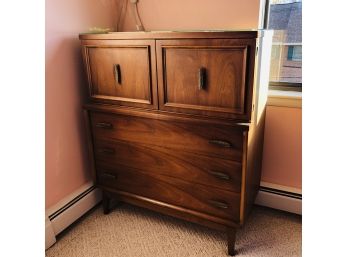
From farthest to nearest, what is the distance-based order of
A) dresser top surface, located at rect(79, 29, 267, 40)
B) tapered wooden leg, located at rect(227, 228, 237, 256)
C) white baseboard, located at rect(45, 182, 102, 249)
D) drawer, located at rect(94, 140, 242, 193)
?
white baseboard, located at rect(45, 182, 102, 249)
tapered wooden leg, located at rect(227, 228, 237, 256)
drawer, located at rect(94, 140, 242, 193)
dresser top surface, located at rect(79, 29, 267, 40)

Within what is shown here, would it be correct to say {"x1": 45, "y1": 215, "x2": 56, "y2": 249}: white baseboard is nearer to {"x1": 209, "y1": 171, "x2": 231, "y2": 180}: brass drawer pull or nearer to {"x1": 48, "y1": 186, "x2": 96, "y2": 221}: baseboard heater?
{"x1": 48, "y1": 186, "x2": 96, "y2": 221}: baseboard heater

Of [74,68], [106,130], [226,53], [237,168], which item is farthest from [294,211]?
[74,68]

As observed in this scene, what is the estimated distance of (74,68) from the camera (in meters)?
1.71

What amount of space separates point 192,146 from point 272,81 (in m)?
0.80

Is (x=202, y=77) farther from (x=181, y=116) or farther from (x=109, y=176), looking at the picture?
(x=109, y=176)

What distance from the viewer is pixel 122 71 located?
1512mm

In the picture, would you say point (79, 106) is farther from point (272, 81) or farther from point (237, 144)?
point (272, 81)

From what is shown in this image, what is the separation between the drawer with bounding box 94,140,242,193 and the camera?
138 centimetres

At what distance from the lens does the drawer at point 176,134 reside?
51.9 inches

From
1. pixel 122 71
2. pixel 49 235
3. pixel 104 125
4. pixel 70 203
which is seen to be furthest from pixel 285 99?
pixel 49 235

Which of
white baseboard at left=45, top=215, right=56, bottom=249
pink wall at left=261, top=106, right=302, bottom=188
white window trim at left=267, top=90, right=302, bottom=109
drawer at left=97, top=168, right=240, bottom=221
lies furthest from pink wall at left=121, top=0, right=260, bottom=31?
white baseboard at left=45, top=215, right=56, bottom=249

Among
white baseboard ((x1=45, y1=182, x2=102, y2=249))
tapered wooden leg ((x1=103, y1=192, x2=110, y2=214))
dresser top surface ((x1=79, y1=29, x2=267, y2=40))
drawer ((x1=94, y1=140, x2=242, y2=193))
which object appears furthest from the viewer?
tapered wooden leg ((x1=103, y1=192, x2=110, y2=214))

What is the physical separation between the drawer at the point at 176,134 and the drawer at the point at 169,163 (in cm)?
4

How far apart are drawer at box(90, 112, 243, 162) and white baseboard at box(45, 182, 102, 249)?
467mm
